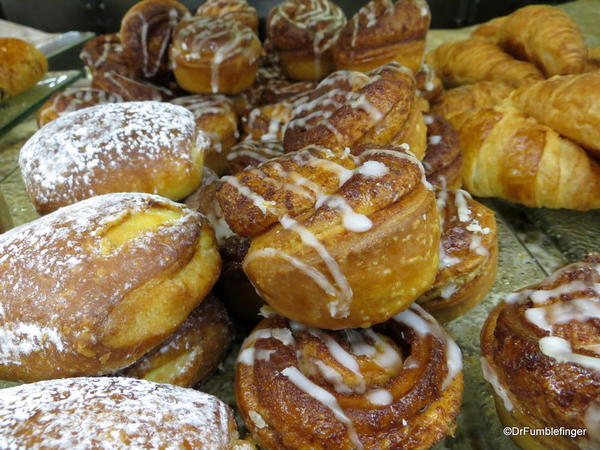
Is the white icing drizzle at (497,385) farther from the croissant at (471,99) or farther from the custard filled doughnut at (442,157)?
the croissant at (471,99)

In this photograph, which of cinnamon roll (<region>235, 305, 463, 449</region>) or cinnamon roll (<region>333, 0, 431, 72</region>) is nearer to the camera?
cinnamon roll (<region>235, 305, 463, 449</region>)

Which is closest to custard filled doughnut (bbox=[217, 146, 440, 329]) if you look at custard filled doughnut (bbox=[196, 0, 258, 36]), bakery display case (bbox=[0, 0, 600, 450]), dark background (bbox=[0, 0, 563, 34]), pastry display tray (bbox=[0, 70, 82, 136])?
bakery display case (bbox=[0, 0, 600, 450])

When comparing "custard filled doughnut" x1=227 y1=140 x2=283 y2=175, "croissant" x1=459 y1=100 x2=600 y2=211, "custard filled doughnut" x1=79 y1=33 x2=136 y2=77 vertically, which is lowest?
"croissant" x1=459 y1=100 x2=600 y2=211

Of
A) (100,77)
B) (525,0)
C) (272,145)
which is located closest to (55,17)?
(100,77)

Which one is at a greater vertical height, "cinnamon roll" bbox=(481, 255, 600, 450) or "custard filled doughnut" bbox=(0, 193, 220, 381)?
"custard filled doughnut" bbox=(0, 193, 220, 381)

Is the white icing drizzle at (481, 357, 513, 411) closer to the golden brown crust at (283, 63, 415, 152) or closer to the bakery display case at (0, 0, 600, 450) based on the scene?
the bakery display case at (0, 0, 600, 450)

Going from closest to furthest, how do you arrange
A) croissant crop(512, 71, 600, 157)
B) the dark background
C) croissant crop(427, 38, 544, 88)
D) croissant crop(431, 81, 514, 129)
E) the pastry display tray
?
croissant crop(512, 71, 600, 157)
croissant crop(431, 81, 514, 129)
croissant crop(427, 38, 544, 88)
the pastry display tray
the dark background

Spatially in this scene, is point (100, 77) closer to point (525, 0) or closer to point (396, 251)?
point (396, 251)
